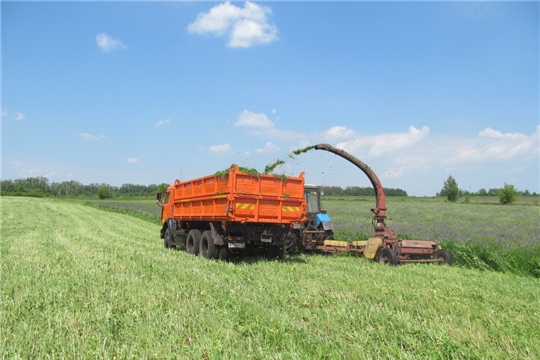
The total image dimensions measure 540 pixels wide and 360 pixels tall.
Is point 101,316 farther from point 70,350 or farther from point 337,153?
point 337,153

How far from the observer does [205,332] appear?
452cm

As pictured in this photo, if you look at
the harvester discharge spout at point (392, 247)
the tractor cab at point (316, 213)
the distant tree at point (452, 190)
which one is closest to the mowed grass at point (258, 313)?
the harvester discharge spout at point (392, 247)

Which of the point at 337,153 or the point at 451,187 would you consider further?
the point at 451,187

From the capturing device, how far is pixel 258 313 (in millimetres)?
5129

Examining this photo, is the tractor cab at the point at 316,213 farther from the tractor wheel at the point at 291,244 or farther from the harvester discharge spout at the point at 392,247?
the harvester discharge spout at the point at 392,247

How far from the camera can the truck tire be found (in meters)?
10.5

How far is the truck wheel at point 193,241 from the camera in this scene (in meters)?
11.6

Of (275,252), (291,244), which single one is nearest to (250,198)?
(275,252)

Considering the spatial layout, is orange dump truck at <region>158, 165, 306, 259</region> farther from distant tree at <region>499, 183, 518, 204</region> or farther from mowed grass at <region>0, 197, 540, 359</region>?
distant tree at <region>499, 183, 518, 204</region>

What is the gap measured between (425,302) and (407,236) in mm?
8531

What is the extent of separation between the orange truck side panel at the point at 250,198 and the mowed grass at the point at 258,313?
157cm

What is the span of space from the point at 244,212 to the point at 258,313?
15.6 ft

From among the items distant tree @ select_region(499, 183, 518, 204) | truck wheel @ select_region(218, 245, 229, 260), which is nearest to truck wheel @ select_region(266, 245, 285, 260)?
truck wheel @ select_region(218, 245, 229, 260)

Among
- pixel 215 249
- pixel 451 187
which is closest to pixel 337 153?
pixel 215 249
